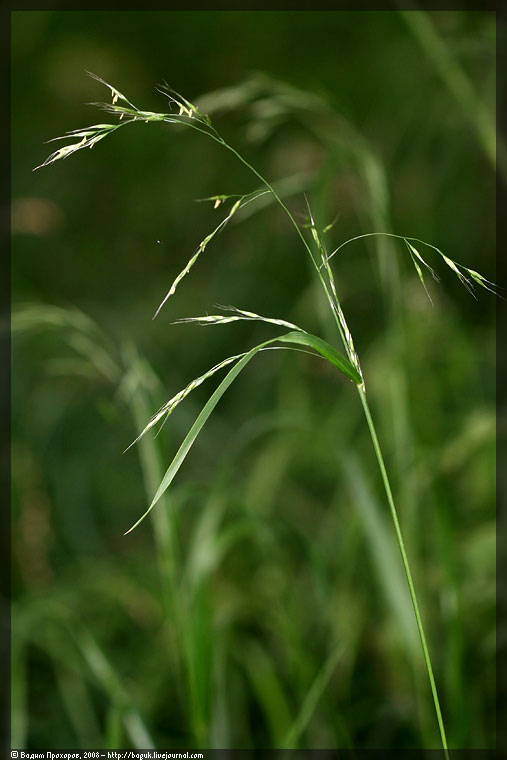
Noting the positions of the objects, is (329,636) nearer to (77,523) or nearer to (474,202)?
(77,523)

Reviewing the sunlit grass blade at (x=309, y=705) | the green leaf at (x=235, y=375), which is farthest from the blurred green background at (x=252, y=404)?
the green leaf at (x=235, y=375)

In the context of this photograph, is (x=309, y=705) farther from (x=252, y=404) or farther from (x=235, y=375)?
(x=252, y=404)

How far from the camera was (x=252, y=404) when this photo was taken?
1.63m

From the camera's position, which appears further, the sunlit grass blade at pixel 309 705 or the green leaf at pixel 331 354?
the sunlit grass blade at pixel 309 705

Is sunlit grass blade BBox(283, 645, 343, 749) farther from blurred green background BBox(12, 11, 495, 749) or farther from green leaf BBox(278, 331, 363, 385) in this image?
green leaf BBox(278, 331, 363, 385)

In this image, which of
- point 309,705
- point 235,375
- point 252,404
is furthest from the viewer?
point 252,404

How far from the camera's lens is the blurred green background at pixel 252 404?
82 centimetres

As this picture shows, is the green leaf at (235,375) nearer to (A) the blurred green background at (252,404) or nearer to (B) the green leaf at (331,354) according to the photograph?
(B) the green leaf at (331,354)

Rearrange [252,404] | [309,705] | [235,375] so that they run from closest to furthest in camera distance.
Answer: [235,375]
[309,705]
[252,404]

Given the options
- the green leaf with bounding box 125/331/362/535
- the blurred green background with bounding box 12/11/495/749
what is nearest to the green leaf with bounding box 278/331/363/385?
the green leaf with bounding box 125/331/362/535

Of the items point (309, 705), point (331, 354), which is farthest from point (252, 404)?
point (331, 354)

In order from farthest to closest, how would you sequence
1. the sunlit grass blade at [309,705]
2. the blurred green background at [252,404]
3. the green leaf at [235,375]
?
the blurred green background at [252,404]
the sunlit grass blade at [309,705]
the green leaf at [235,375]

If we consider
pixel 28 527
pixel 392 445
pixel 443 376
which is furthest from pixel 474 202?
pixel 28 527

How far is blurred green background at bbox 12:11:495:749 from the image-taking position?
0.82 m
